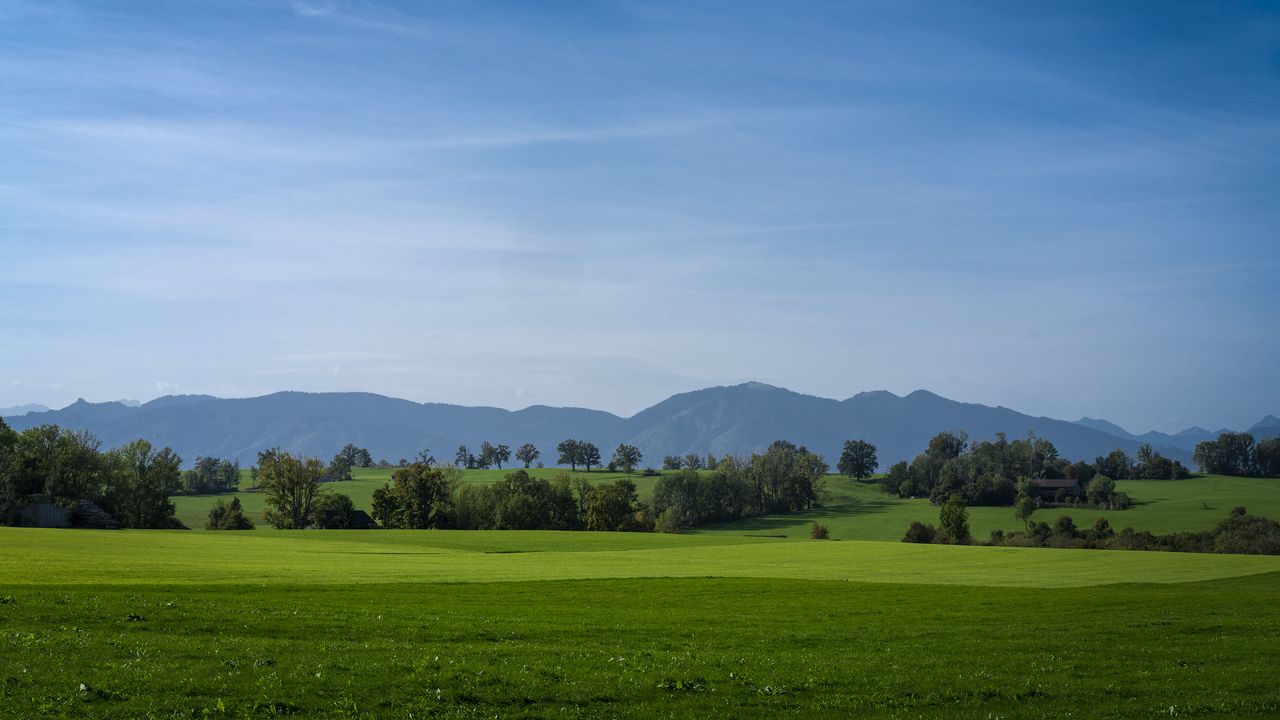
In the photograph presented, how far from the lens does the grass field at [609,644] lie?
63.6 ft

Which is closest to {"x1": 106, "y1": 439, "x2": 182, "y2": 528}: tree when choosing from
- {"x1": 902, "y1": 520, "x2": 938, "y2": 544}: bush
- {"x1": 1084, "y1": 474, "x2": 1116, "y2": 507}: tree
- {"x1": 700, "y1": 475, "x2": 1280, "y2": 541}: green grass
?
{"x1": 700, "y1": 475, "x2": 1280, "y2": 541}: green grass

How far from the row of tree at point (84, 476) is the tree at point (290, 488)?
12.2 meters

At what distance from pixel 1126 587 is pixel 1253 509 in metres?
131

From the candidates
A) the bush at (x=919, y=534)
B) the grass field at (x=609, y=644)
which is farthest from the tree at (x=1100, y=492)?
the grass field at (x=609, y=644)

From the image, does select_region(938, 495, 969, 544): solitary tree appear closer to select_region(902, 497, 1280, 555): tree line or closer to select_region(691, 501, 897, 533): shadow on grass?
A: select_region(902, 497, 1280, 555): tree line

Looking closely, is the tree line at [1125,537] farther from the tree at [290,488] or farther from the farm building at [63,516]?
the farm building at [63,516]

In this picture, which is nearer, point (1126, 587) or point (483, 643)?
point (483, 643)

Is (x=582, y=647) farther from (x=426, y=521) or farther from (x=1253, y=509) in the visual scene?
(x=1253, y=509)

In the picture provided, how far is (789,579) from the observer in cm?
5178

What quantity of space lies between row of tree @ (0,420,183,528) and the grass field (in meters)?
71.8

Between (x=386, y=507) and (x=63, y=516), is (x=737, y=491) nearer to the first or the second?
(x=386, y=507)

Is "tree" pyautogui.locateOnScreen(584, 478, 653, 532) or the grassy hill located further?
the grassy hill

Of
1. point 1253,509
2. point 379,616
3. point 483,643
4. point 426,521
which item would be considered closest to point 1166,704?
point 483,643

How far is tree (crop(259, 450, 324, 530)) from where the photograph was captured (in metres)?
131
